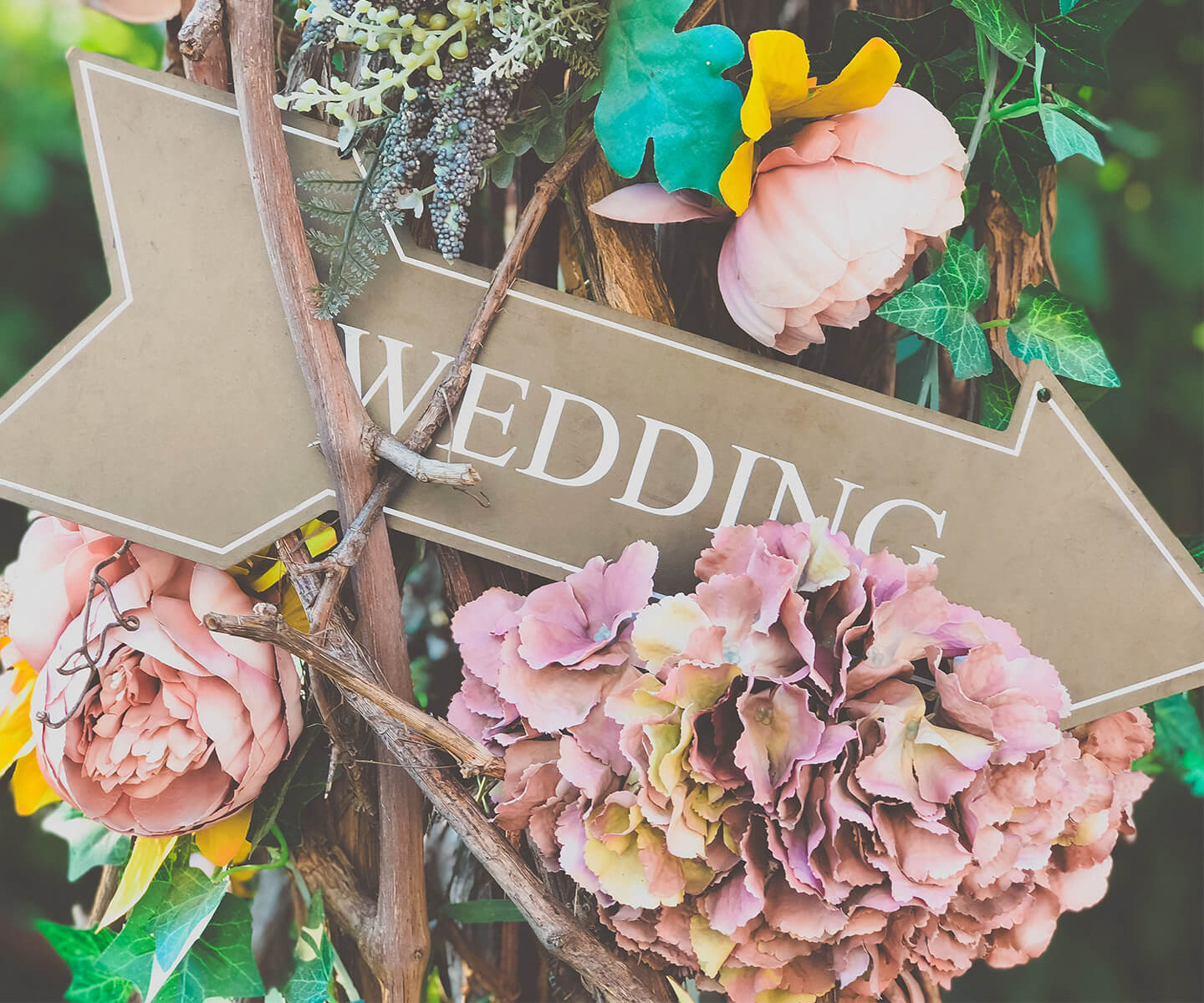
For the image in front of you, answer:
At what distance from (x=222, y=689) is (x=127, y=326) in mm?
178

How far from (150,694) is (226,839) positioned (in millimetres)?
95

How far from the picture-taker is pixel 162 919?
0.51 metres

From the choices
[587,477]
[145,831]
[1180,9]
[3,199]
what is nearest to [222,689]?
[145,831]

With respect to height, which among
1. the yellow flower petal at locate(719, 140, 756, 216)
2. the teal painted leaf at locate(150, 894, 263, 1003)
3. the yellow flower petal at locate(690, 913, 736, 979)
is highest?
the yellow flower petal at locate(719, 140, 756, 216)

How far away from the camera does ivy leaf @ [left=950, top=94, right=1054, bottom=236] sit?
492 mm

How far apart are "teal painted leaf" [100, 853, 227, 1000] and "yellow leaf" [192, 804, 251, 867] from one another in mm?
24

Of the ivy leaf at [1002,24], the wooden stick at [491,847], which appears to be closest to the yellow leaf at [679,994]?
the wooden stick at [491,847]

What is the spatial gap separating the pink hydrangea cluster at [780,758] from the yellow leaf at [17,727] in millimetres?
251

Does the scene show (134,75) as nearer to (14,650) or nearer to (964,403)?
(14,650)

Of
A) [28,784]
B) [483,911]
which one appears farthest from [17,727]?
[483,911]

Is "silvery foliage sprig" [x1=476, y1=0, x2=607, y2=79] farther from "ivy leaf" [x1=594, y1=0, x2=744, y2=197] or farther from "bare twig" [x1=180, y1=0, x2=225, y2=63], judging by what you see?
"bare twig" [x1=180, y1=0, x2=225, y2=63]

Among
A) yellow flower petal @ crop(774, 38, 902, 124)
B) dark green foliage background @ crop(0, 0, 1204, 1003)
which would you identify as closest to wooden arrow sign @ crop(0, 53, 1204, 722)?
yellow flower petal @ crop(774, 38, 902, 124)

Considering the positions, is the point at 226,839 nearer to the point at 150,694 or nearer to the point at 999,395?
the point at 150,694

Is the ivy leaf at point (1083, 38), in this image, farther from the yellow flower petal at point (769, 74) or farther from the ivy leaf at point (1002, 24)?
the yellow flower petal at point (769, 74)
